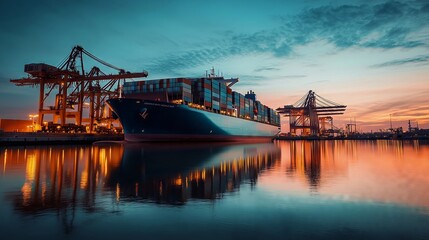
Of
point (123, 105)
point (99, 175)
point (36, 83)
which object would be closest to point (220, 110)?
point (123, 105)

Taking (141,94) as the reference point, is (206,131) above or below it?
→ below

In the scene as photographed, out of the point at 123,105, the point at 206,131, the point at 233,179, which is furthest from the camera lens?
the point at 206,131

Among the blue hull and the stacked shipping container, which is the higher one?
the stacked shipping container

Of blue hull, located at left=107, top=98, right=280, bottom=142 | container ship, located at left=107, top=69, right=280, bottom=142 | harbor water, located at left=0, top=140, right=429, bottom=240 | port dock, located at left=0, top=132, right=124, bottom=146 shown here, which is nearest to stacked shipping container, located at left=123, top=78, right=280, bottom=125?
container ship, located at left=107, top=69, right=280, bottom=142

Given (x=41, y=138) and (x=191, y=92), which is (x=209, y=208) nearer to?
(x=191, y=92)

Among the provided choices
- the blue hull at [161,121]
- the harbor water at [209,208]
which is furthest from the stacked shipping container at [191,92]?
the harbor water at [209,208]

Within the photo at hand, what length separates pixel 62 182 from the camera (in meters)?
10.2

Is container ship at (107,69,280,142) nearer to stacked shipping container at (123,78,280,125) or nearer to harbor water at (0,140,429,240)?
stacked shipping container at (123,78,280,125)

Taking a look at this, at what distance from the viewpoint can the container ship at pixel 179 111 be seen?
132 ft

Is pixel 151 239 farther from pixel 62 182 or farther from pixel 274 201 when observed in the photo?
pixel 62 182

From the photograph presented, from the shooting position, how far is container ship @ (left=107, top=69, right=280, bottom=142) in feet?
132

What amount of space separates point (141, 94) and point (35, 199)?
42181 millimetres

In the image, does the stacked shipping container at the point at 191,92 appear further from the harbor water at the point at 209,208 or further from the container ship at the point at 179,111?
the harbor water at the point at 209,208

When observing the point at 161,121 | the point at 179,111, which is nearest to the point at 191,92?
the point at 179,111
